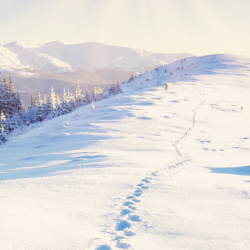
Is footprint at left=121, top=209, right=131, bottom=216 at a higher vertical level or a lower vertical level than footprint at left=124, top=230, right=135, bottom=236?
lower


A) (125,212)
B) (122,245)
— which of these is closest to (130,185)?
(125,212)

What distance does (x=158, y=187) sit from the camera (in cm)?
403

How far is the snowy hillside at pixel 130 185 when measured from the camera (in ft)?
7.80

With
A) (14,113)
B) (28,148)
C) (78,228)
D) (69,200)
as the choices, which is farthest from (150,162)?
(14,113)

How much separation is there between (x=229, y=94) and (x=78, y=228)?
56.7 feet

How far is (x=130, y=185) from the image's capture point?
4094 mm

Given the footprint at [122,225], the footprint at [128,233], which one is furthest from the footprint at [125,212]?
the footprint at [128,233]

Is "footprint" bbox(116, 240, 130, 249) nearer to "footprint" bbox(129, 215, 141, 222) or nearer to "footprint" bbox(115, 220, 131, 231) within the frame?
"footprint" bbox(115, 220, 131, 231)

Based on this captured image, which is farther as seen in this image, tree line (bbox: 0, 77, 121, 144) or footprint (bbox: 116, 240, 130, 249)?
tree line (bbox: 0, 77, 121, 144)

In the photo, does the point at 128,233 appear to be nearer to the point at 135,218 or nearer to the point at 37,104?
the point at 135,218

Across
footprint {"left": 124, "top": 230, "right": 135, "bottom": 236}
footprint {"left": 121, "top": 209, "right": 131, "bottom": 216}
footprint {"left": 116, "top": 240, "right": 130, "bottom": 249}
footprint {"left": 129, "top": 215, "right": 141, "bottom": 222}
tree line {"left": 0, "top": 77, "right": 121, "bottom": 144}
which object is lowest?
footprint {"left": 121, "top": 209, "right": 131, "bottom": 216}

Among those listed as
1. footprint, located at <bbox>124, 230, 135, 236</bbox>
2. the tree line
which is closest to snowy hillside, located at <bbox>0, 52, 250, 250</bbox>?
footprint, located at <bbox>124, 230, 135, 236</bbox>

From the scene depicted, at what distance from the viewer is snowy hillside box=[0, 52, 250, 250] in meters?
2.38

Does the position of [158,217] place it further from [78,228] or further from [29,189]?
[29,189]
